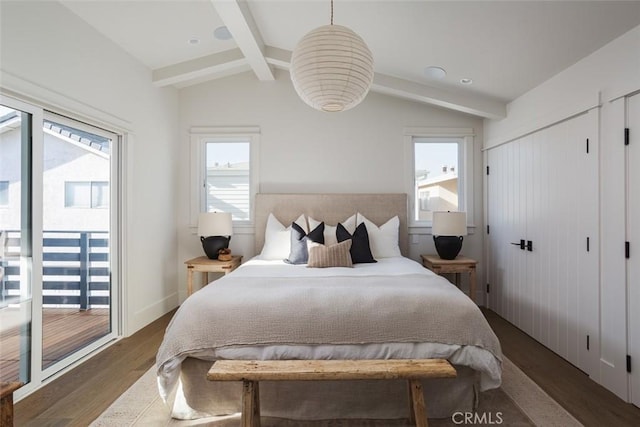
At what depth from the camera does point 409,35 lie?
2.98 meters

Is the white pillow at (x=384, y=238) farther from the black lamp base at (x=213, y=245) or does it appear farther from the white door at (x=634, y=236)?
the white door at (x=634, y=236)

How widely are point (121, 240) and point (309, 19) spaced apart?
8.92 feet

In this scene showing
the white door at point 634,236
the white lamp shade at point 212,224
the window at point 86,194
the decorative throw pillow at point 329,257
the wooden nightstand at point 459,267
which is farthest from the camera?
the white lamp shade at point 212,224

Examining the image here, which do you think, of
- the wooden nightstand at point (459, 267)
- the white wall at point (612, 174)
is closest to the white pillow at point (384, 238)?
the wooden nightstand at point (459, 267)

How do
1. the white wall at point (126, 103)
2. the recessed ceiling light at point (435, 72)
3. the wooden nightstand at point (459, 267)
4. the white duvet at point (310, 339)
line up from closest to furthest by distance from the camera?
the white duvet at point (310, 339)
the white wall at point (126, 103)
the recessed ceiling light at point (435, 72)
the wooden nightstand at point (459, 267)

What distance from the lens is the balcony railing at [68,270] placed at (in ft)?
7.29

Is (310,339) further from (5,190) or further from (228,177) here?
(228,177)

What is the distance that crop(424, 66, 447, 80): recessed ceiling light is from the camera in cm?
345

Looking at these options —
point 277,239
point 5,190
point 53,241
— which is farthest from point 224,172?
point 5,190

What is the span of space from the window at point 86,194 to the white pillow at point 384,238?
262 cm

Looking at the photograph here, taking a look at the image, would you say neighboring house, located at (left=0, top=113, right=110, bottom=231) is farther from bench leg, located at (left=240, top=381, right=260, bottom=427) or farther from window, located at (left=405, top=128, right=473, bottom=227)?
window, located at (left=405, top=128, right=473, bottom=227)

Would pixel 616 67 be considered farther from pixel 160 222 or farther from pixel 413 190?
pixel 160 222

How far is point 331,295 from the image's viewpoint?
7.02ft

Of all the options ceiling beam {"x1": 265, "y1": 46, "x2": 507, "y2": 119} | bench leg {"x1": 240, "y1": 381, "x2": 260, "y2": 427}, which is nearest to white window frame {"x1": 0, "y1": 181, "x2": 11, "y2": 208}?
bench leg {"x1": 240, "y1": 381, "x2": 260, "y2": 427}
